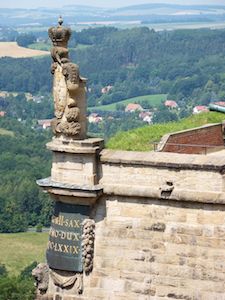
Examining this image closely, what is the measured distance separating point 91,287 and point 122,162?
82.3 inches

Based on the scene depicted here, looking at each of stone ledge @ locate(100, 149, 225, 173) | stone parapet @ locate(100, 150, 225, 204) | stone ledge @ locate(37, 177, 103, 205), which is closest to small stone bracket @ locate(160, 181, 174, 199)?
stone parapet @ locate(100, 150, 225, 204)

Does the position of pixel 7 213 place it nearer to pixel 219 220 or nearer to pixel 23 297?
pixel 23 297

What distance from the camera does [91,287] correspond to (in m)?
19.8

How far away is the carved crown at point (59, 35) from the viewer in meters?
19.9

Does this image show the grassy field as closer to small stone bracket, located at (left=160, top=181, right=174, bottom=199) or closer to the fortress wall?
the fortress wall

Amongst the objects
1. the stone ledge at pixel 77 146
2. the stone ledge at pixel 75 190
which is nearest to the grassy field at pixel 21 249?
the stone ledge at pixel 75 190

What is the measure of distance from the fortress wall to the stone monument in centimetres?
20

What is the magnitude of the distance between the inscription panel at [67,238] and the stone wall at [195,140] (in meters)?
2.40

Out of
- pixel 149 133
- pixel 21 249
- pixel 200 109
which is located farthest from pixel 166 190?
pixel 200 109

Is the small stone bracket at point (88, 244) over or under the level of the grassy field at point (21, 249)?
over

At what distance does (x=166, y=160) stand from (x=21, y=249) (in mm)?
104076

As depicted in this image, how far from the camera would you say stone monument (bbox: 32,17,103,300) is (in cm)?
1964

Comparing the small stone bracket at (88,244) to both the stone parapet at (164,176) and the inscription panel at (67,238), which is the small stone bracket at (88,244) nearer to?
the inscription panel at (67,238)

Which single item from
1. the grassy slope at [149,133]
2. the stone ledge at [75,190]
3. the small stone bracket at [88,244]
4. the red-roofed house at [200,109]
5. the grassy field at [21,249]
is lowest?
the grassy field at [21,249]
